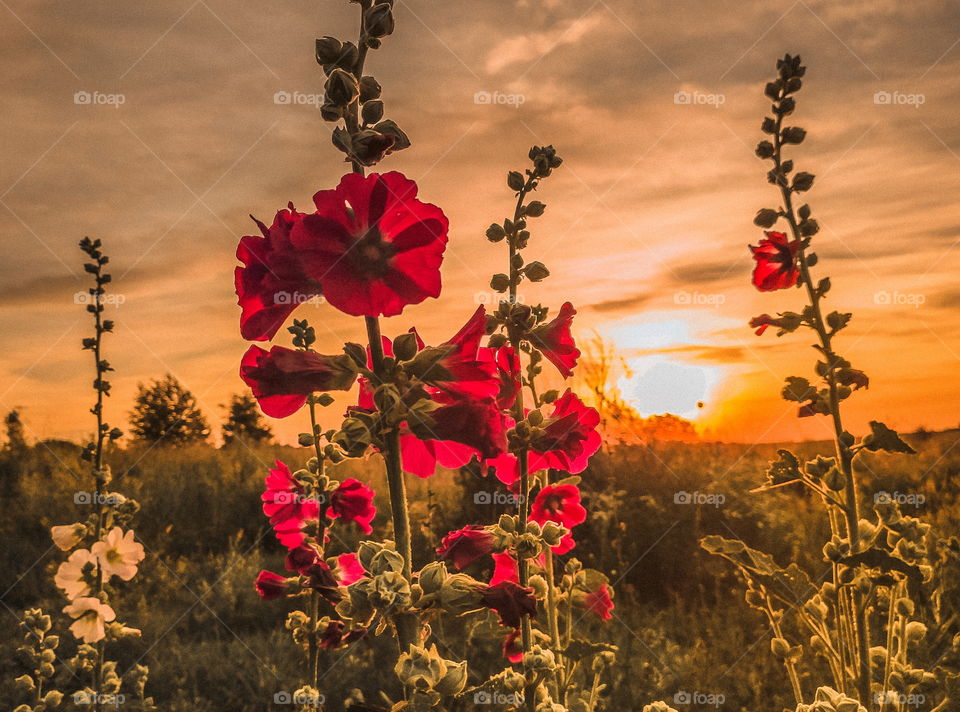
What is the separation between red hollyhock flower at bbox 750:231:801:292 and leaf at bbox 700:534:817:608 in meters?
1.03

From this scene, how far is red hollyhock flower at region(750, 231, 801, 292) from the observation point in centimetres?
293

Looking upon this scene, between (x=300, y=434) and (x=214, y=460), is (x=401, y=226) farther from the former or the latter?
(x=214, y=460)

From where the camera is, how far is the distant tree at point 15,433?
10609mm

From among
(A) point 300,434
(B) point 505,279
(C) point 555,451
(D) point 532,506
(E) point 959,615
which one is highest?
(B) point 505,279

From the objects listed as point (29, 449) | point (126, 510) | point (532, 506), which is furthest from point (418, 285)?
point (29, 449)

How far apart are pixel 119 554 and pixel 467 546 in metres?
2.60

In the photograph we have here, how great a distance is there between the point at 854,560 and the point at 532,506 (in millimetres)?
1080

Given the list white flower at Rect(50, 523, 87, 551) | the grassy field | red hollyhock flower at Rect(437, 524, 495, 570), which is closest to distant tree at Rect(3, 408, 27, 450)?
the grassy field

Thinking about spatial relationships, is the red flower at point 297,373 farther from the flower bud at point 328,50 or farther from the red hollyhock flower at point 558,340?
the red hollyhock flower at point 558,340

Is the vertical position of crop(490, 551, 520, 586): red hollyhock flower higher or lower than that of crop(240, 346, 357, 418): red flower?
lower

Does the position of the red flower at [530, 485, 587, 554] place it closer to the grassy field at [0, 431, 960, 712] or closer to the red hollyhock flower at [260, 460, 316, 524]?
the grassy field at [0, 431, 960, 712]

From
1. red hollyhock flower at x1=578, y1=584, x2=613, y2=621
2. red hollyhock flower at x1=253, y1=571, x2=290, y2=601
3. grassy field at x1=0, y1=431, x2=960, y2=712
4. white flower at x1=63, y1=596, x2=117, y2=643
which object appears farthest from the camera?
grassy field at x1=0, y1=431, x2=960, y2=712

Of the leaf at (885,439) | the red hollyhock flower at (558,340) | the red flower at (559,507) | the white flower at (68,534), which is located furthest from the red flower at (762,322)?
the white flower at (68,534)

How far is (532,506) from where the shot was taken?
234cm
